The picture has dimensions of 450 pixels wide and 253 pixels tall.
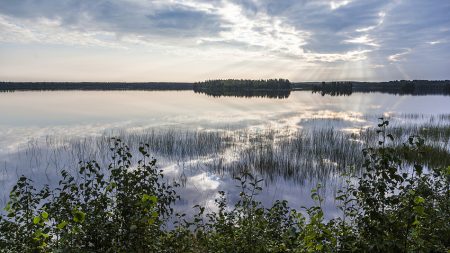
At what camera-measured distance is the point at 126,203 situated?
17.8ft

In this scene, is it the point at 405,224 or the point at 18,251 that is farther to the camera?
the point at 18,251

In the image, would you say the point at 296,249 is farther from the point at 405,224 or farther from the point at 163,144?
the point at 163,144

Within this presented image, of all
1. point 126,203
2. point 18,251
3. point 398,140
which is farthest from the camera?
point 398,140

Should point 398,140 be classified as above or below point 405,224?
below

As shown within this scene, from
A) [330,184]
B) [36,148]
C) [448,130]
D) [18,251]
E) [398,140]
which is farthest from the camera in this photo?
[448,130]

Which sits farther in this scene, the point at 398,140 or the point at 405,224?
the point at 398,140

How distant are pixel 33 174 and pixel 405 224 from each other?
1761 cm

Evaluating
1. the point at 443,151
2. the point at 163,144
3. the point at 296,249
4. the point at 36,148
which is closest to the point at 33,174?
the point at 36,148

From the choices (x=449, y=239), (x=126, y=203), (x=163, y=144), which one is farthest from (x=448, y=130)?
(x=126, y=203)

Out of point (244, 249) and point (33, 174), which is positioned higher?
point (244, 249)

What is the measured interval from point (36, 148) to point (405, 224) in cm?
2431

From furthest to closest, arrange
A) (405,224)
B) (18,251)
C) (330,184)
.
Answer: (330,184) → (18,251) → (405,224)

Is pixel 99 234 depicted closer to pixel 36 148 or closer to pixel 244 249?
pixel 244 249

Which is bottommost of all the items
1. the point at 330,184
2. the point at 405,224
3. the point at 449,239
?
the point at 330,184
